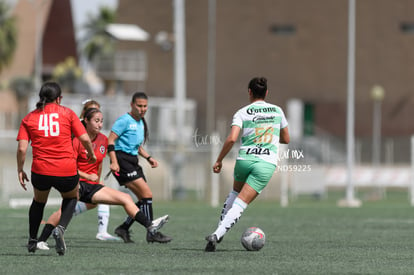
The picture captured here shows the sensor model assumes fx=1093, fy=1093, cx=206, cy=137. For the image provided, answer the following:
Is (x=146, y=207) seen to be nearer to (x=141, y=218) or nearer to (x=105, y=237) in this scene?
(x=105, y=237)

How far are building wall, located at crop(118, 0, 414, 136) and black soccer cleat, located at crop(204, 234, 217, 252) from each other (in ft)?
146

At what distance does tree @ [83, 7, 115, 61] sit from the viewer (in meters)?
119

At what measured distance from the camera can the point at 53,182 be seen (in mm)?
11977

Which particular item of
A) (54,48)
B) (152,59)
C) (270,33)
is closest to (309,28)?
(270,33)

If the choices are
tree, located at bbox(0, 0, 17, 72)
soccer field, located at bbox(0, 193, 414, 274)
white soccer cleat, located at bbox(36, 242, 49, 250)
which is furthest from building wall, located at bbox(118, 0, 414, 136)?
white soccer cleat, located at bbox(36, 242, 49, 250)

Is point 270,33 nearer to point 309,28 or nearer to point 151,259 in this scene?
point 309,28

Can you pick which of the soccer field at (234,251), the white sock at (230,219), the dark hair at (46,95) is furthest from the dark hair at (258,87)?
the dark hair at (46,95)

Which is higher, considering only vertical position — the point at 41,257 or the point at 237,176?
the point at 237,176

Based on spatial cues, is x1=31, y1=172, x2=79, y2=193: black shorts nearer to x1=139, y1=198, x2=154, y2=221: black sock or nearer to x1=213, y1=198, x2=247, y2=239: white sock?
x1=213, y1=198, x2=247, y2=239: white sock

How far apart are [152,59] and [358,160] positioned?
18.6m

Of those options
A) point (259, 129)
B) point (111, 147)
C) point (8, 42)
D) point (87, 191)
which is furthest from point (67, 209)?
point (8, 42)

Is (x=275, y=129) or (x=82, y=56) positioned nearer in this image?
(x=275, y=129)

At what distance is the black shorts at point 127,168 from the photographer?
14539mm

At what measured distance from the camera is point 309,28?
5841cm
